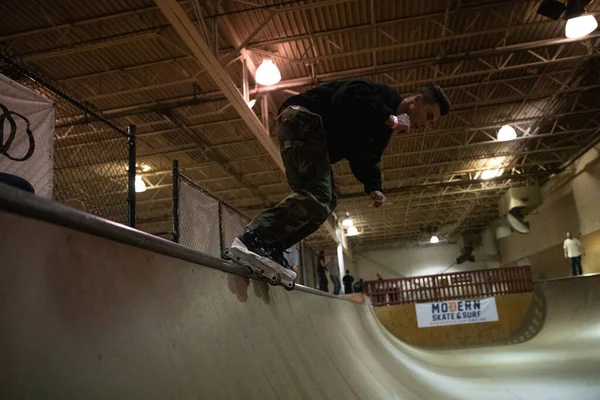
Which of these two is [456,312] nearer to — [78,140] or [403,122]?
[403,122]

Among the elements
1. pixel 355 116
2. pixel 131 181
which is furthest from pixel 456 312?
pixel 355 116

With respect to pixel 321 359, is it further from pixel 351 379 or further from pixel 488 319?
pixel 488 319

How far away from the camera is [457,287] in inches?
527

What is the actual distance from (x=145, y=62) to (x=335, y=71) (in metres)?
4.11

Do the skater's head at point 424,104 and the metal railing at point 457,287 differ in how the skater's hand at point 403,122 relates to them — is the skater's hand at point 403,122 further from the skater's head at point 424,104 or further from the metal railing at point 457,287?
the metal railing at point 457,287

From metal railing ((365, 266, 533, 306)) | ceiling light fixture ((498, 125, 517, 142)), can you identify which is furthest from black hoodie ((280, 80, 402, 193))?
metal railing ((365, 266, 533, 306))

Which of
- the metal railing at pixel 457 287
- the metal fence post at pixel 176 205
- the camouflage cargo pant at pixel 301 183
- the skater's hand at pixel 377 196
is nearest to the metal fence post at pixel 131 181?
the metal fence post at pixel 176 205

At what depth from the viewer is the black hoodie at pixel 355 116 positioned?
7.59 ft

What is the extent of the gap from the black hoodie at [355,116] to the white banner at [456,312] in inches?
429

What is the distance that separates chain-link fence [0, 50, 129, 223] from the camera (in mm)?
3480

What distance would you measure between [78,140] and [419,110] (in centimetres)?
1113

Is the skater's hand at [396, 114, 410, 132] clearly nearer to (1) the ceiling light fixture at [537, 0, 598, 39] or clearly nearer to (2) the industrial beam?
(2) the industrial beam

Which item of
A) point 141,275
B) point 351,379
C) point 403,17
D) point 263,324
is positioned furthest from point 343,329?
point 403,17

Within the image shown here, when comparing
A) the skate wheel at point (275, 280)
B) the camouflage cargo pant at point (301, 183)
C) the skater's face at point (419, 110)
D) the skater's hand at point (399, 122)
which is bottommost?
the skate wheel at point (275, 280)
